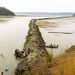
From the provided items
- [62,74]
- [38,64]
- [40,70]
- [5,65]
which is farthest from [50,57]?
[5,65]

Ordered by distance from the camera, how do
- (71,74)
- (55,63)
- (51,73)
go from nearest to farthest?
(71,74) < (51,73) < (55,63)

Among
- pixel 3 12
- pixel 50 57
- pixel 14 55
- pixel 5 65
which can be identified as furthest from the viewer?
pixel 3 12

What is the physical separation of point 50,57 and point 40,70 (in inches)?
45.2

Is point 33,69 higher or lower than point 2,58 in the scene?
higher

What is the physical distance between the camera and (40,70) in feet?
27.2

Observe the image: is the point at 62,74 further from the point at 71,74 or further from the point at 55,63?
A: the point at 55,63

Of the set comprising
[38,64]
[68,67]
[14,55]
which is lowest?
[14,55]

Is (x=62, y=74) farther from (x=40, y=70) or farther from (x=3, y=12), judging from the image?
(x=3, y=12)

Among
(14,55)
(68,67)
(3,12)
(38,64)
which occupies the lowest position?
(3,12)

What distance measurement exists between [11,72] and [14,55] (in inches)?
177

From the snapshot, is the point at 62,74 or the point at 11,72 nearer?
the point at 62,74

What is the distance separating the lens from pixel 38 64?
9375 millimetres

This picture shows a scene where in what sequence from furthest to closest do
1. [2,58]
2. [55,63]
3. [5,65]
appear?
[2,58] < [5,65] < [55,63]

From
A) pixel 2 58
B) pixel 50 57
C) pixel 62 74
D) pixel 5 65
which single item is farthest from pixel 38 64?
pixel 2 58
